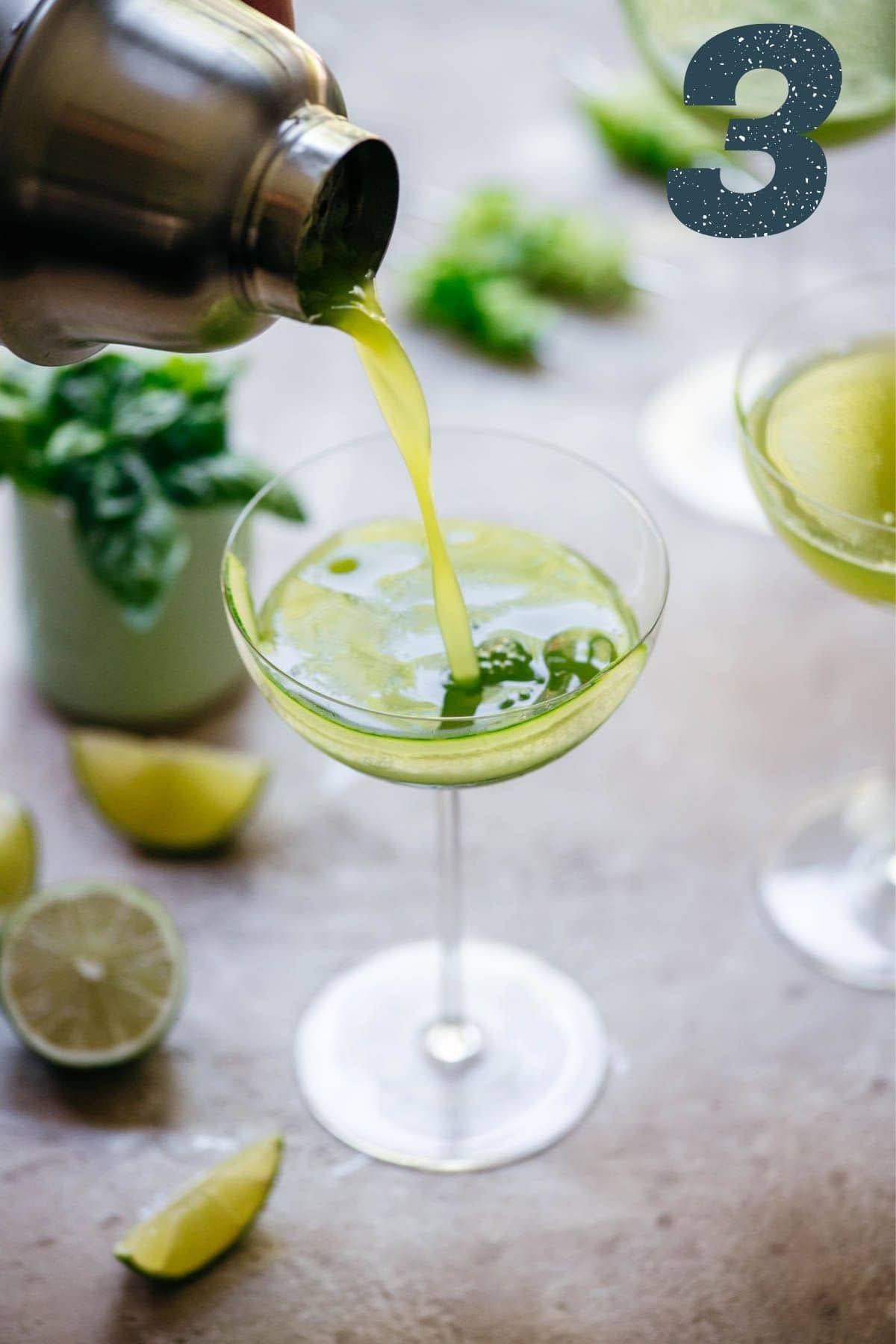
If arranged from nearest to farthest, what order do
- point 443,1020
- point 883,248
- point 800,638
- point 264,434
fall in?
point 443,1020 → point 800,638 → point 264,434 → point 883,248

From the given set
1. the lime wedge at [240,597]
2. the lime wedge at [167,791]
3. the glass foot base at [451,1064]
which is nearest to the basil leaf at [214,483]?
the lime wedge at [167,791]

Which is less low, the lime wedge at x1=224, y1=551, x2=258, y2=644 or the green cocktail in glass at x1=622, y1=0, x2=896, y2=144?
the green cocktail in glass at x1=622, y1=0, x2=896, y2=144

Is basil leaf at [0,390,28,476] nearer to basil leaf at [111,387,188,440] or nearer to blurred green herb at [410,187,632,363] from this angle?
basil leaf at [111,387,188,440]

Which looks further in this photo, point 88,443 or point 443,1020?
point 88,443

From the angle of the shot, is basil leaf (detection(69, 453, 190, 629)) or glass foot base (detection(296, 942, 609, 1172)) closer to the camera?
glass foot base (detection(296, 942, 609, 1172))

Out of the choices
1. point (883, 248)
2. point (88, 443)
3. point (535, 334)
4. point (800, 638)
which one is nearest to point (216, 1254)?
point (88, 443)

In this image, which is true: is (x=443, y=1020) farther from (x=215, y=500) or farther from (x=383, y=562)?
(x=215, y=500)

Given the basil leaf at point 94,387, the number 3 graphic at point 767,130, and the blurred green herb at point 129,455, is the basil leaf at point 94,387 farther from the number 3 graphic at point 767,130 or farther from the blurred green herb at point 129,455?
the number 3 graphic at point 767,130

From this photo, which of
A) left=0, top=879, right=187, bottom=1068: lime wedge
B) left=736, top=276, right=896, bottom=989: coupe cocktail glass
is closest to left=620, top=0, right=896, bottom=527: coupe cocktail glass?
left=736, top=276, right=896, bottom=989: coupe cocktail glass
